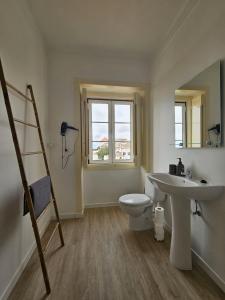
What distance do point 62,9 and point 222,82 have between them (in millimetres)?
1804

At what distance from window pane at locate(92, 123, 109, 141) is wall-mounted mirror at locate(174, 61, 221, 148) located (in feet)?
5.25

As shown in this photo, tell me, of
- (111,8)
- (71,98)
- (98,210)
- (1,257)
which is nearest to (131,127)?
(71,98)

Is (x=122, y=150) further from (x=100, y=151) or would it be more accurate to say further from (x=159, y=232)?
→ (x=159, y=232)

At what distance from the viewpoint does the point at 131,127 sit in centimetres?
358

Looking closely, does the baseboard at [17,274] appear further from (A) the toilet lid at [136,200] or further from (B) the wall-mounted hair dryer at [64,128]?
(B) the wall-mounted hair dryer at [64,128]

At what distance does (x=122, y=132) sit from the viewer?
3.58 metres

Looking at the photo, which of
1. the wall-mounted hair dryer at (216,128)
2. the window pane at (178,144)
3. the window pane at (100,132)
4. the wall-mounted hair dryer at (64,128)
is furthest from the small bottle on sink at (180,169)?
the window pane at (100,132)

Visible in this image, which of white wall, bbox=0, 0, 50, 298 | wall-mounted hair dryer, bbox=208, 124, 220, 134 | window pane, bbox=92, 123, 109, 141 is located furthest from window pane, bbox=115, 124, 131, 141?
wall-mounted hair dryer, bbox=208, 124, 220, 134

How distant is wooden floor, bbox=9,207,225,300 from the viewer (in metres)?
1.40

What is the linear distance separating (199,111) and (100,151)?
2091 mm

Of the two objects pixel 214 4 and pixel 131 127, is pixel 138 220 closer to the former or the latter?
pixel 131 127

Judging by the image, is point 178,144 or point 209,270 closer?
point 209,270

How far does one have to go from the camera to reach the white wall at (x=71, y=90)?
9.12 feet

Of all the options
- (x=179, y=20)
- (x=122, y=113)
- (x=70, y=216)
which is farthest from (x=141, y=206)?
(x=179, y=20)
